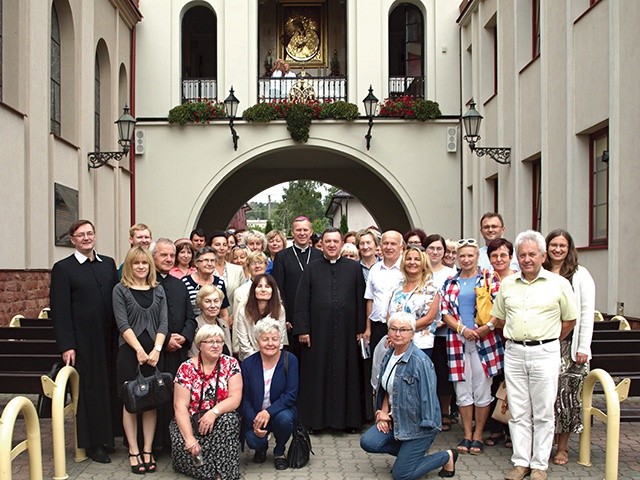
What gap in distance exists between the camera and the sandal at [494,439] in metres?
7.77

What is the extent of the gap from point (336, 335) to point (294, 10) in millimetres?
17635

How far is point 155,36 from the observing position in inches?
814

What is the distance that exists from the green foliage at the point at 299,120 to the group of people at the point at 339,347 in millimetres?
11930

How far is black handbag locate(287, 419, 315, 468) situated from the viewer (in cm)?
697

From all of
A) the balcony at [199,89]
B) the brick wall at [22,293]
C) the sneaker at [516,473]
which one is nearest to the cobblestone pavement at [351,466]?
the sneaker at [516,473]

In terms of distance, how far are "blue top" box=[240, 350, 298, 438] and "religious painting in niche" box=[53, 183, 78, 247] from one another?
853cm

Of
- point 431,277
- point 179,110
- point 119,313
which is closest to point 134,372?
point 119,313

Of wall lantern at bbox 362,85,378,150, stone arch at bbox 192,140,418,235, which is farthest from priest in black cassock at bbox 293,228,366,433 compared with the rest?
stone arch at bbox 192,140,418,235

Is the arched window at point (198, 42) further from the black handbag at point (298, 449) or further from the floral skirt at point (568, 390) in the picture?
the floral skirt at point (568, 390)

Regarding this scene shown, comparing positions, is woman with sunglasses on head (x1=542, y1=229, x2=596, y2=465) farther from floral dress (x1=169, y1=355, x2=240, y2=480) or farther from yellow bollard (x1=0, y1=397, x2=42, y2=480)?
yellow bollard (x1=0, y1=397, x2=42, y2=480)

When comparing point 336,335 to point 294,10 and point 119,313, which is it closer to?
point 119,313

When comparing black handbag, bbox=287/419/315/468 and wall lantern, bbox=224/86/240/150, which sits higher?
wall lantern, bbox=224/86/240/150

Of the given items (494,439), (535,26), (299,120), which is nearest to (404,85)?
(299,120)

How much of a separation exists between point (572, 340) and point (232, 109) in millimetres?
13550
